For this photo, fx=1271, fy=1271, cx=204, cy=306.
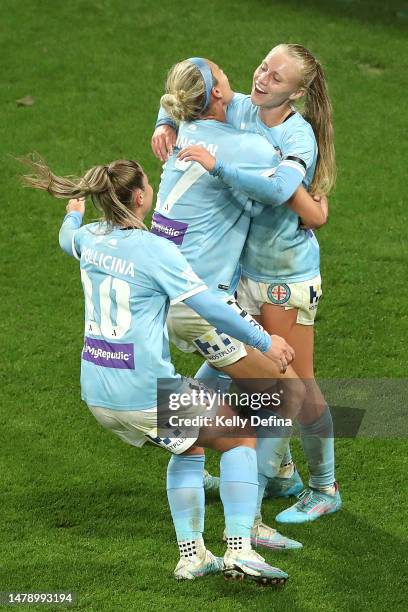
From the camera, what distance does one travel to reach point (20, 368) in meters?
7.64

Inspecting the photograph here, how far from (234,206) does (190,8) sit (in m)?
7.43

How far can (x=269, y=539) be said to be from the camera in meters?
5.93

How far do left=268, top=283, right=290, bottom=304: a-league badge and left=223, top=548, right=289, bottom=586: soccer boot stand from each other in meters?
1.22

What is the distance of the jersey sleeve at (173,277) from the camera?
5.11m

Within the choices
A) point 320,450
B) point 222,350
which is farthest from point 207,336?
point 320,450

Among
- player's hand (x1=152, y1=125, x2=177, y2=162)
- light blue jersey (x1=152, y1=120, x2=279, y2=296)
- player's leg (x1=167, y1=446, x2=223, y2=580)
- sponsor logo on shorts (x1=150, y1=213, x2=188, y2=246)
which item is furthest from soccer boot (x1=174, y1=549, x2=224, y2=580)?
player's hand (x1=152, y1=125, x2=177, y2=162)

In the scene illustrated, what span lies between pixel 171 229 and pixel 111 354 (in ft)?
2.83

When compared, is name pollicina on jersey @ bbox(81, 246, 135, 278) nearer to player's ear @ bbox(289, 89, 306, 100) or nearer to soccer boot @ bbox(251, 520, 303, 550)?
player's ear @ bbox(289, 89, 306, 100)

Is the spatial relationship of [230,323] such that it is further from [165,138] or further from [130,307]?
[165,138]

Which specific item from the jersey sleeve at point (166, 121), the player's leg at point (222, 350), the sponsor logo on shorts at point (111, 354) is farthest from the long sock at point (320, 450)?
the jersey sleeve at point (166, 121)

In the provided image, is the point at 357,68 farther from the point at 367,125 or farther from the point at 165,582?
the point at 165,582

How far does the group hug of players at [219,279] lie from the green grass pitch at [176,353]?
0.28m

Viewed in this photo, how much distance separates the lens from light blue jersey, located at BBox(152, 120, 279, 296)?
5742mm

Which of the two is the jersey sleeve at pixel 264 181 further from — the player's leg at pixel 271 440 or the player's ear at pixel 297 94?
the player's leg at pixel 271 440
